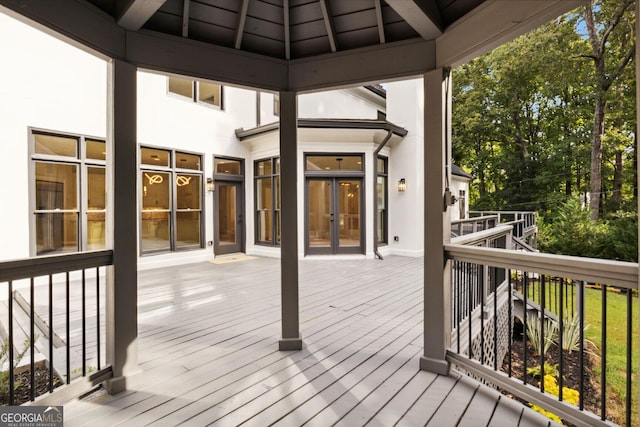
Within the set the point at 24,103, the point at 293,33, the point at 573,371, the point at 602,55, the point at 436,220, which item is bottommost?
the point at 573,371

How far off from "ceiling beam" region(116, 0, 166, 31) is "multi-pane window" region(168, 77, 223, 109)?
5371 mm

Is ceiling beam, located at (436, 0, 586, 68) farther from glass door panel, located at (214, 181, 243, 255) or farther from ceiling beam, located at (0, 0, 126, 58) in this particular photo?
glass door panel, located at (214, 181, 243, 255)

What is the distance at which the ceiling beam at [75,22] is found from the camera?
5.65ft

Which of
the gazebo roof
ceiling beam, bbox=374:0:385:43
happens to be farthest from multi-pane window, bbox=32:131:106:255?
ceiling beam, bbox=374:0:385:43

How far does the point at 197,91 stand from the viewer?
7.63m

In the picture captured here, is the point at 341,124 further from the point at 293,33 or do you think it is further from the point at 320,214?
the point at 293,33

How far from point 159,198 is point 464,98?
18.2 meters

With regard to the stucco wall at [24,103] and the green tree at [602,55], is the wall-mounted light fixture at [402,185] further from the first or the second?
the green tree at [602,55]

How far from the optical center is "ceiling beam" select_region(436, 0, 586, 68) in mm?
1783

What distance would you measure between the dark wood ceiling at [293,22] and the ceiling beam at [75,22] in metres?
0.11

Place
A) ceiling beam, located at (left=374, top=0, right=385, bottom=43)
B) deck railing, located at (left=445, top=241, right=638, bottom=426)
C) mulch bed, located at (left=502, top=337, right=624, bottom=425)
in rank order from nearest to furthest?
deck railing, located at (left=445, top=241, right=638, bottom=426) < ceiling beam, located at (left=374, top=0, right=385, bottom=43) < mulch bed, located at (left=502, top=337, right=624, bottom=425)

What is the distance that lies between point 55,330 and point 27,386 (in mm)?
1047

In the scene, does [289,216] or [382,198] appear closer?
[289,216]

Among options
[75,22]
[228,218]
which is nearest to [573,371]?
[75,22]
